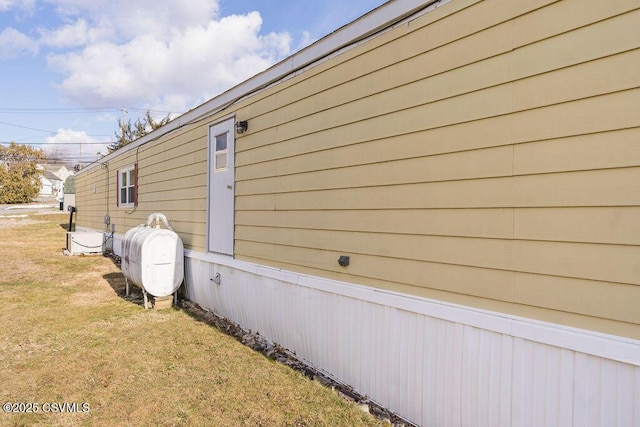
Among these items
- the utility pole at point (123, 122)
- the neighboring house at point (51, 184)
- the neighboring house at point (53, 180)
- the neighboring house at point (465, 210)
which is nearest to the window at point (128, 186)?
the neighboring house at point (465, 210)

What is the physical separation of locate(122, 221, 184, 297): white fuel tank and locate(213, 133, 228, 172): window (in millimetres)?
1355

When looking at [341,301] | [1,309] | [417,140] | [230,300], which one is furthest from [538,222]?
[1,309]

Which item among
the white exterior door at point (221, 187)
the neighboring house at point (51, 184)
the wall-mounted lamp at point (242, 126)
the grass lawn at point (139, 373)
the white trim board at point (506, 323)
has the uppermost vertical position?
the neighboring house at point (51, 184)

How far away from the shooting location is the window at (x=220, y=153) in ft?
17.9

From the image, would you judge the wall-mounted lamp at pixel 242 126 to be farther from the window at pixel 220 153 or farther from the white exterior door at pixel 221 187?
the window at pixel 220 153

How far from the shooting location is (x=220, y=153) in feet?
18.2

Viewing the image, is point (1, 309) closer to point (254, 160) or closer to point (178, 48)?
point (254, 160)

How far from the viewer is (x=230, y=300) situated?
5.10 m

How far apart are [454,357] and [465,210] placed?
36.5 inches

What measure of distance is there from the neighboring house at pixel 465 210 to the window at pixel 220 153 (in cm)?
129

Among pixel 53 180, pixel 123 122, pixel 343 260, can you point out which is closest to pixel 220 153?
pixel 343 260

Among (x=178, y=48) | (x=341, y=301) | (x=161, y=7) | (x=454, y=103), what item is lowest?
(x=341, y=301)

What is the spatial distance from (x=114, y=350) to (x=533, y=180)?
14.0 feet

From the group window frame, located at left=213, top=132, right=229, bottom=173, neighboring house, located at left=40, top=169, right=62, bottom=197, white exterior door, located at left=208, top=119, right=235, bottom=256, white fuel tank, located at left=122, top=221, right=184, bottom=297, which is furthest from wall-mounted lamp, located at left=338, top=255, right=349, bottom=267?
neighboring house, located at left=40, top=169, right=62, bottom=197
